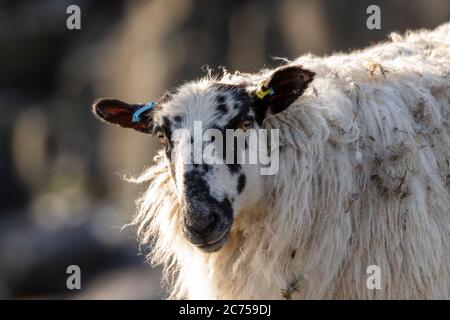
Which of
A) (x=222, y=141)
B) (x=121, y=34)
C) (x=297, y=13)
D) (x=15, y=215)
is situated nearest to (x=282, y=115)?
(x=222, y=141)

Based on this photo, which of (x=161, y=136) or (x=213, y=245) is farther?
(x=161, y=136)

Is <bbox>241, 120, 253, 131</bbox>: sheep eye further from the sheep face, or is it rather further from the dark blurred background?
the dark blurred background

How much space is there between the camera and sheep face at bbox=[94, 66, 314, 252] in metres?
4.68

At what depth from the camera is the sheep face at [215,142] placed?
4684 mm

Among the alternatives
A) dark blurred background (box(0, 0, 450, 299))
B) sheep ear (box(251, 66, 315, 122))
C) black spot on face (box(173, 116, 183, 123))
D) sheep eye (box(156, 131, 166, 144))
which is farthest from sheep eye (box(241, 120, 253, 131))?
dark blurred background (box(0, 0, 450, 299))

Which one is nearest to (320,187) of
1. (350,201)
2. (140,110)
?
(350,201)

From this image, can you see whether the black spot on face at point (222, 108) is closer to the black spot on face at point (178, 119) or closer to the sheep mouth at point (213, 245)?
the black spot on face at point (178, 119)

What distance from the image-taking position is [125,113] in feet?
18.3

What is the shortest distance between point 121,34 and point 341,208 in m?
15.3

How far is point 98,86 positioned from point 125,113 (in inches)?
587

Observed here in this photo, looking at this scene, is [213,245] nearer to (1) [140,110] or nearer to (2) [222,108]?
(2) [222,108]

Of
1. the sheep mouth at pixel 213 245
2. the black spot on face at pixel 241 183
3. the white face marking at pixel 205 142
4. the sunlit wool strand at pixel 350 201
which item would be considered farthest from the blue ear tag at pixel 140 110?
the sheep mouth at pixel 213 245

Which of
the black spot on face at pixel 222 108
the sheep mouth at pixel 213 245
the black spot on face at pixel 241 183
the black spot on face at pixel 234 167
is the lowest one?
the sheep mouth at pixel 213 245

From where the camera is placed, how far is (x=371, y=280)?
4.87 meters
